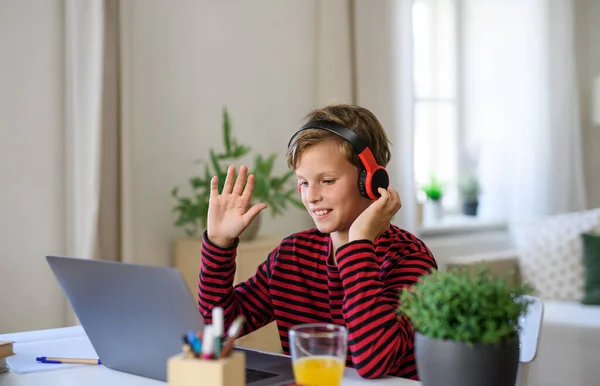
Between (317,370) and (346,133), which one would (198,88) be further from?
(317,370)

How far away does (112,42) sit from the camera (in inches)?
115

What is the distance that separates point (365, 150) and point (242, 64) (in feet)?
7.07

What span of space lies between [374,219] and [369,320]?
0.19 meters

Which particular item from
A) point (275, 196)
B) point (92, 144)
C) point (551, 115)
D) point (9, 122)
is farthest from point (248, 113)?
point (551, 115)

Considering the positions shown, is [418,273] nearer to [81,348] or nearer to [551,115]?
[81,348]

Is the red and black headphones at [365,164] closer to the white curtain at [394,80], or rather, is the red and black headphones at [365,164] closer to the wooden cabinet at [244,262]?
the wooden cabinet at [244,262]

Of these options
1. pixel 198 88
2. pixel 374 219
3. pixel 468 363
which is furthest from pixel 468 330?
pixel 198 88

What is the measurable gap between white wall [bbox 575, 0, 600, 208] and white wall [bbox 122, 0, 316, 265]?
216 cm

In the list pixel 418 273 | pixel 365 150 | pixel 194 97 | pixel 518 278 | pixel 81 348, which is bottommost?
pixel 518 278

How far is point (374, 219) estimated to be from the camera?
1.35 m

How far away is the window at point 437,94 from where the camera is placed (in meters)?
4.43

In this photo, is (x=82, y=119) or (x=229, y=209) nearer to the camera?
(x=229, y=209)

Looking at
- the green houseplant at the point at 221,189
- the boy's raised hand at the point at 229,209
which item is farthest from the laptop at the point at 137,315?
the green houseplant at the point at 221,189

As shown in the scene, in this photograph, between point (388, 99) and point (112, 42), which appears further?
point (388, 99)
